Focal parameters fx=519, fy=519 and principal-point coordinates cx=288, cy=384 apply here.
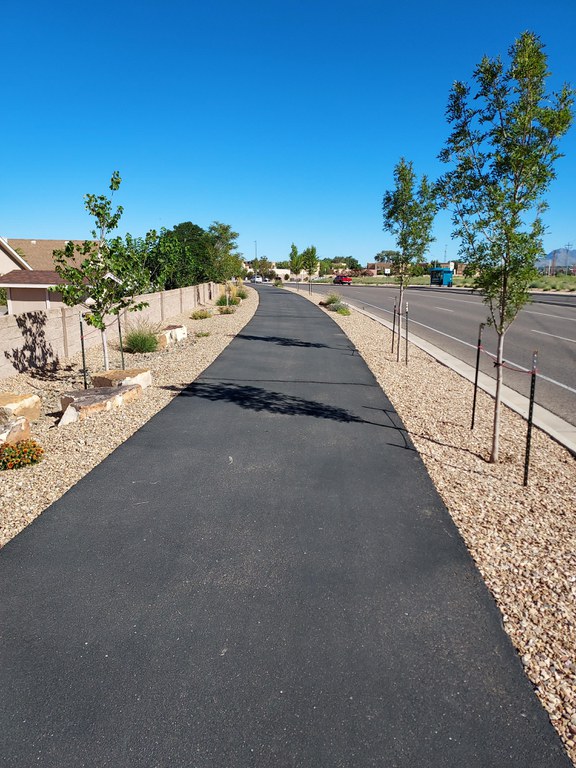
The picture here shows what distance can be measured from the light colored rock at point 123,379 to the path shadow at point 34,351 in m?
2.86

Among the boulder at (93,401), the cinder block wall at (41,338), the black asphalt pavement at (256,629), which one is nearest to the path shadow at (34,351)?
the cinder block wall at (41,338)

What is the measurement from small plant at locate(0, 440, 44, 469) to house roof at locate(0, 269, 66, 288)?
28.6 meters

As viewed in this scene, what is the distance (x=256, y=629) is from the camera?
3.95 m

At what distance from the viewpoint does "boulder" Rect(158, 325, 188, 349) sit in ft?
61.3

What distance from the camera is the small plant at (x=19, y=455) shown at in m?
7.13

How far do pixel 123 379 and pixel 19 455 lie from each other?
4415 millimetres

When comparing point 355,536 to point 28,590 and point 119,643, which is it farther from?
point 28,590

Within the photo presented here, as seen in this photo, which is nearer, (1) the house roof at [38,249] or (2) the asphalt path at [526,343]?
(2) the asphalt path at [526,343]

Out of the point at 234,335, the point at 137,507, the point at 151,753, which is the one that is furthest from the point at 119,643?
the point at 234,335

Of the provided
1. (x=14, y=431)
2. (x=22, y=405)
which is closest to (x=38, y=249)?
(x=22, y=405)

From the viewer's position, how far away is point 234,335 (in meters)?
21.4

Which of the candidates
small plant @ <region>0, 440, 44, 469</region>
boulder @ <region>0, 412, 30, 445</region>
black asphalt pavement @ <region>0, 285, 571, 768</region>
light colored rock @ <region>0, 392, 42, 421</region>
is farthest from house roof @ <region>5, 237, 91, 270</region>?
black asphalt pavement @ <region>0, 285, 571, 768</region>

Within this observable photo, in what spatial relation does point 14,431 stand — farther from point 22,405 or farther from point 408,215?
point 408,215

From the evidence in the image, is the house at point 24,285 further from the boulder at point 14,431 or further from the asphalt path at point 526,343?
the boulder at point 14,431
